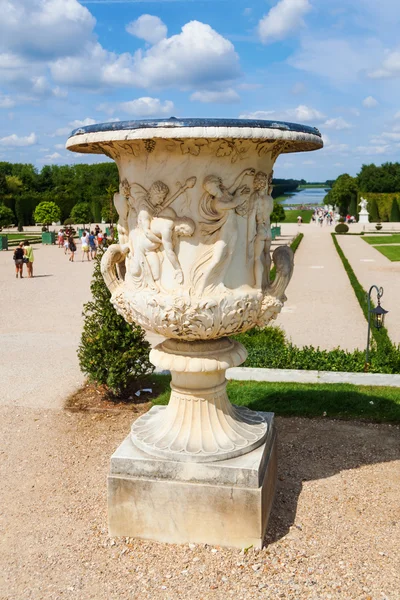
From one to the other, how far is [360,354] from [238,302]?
14.0 ft

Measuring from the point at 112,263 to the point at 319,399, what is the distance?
299cm

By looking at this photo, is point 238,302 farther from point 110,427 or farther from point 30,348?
point 30,348

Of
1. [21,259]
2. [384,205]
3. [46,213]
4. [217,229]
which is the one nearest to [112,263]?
[217,229]

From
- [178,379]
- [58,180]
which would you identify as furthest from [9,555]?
[58,180]

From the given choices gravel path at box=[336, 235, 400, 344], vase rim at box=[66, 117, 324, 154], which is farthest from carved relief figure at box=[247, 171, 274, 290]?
gravel path at box=[336, 235, 400, 344]

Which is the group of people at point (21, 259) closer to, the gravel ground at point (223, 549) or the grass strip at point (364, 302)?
the grass strip at point (364, 302)

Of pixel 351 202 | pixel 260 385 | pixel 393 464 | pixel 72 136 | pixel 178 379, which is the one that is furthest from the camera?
pixel 351 202

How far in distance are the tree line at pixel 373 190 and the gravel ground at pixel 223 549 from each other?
48.2 meters

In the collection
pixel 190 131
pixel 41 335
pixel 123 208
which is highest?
pixel 190 131

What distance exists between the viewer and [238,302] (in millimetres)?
3795

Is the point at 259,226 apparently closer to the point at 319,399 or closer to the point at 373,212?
the point at 319,399

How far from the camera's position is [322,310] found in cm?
1166

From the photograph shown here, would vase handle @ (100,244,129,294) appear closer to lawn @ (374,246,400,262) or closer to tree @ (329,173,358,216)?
lawn @ (374,246,400,262)

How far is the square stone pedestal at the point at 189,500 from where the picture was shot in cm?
369
